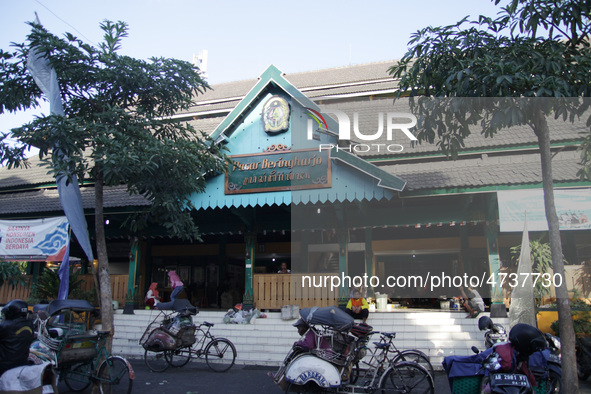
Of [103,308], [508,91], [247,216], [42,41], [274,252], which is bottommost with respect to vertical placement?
[103,308]

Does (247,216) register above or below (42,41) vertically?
below

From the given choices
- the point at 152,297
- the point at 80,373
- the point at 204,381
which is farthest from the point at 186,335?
the point at 152,297

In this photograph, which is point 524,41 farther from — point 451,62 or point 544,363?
point 544,363

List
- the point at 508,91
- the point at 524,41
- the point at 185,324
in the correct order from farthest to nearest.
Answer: the point at 185,324, the point at 524,41, the point at 508,91

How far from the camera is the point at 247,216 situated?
14.0 metres

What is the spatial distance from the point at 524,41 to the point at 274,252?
11351 mm

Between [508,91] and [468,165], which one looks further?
[468,165]

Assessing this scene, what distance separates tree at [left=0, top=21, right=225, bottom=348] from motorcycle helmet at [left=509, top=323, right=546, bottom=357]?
6.79 metres

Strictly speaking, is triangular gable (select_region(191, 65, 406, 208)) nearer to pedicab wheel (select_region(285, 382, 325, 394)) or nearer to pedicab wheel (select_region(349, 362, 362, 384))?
pedicab wheel (select_region(349, 362, 362, 384))

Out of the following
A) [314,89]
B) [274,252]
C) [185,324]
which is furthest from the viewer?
[314,89]

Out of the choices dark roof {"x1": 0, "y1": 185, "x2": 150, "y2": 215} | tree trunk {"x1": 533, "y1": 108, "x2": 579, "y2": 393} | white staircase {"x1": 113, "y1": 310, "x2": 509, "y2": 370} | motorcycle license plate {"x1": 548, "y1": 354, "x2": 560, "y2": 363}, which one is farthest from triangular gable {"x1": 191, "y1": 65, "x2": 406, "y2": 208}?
motorcycle license plate {"x1": 548, "y1": 354, "x2": 560, "y2": 363}

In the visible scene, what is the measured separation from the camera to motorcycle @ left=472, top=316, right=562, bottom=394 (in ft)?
17.2

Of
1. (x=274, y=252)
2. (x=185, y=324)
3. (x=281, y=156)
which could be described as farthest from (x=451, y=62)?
(x=274, y=252)

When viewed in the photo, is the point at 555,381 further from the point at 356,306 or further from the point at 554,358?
the point at 356,306
